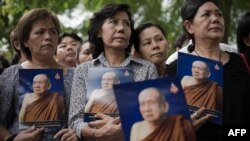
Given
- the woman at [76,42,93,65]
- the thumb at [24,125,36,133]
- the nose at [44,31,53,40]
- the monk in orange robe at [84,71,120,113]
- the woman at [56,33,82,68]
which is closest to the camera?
the monk in orange robe at [84,71,120,113]

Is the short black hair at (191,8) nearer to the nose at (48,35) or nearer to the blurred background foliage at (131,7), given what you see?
the nose at (48,35)

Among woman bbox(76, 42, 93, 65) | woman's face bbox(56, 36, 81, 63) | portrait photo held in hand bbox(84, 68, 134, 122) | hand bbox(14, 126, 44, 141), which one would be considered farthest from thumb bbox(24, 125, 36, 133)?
woman's face bbox(56, 36, 81, 63)

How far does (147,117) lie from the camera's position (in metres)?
2.39

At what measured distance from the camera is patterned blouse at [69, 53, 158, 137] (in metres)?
2.96

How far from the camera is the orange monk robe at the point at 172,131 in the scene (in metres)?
2.38

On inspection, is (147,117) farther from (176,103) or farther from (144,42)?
(144,42)

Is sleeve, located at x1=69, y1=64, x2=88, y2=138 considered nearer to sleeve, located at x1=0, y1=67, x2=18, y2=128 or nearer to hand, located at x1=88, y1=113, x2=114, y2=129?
hand, located at x1=88, y1=113, x2=114, y2=129

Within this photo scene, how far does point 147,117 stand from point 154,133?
9 cm

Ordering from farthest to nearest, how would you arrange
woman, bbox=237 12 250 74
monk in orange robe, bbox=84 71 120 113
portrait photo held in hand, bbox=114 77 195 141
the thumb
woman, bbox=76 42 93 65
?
woman, bbox=76 42 93 65 < woman, bbox=237 12 250 74 < the thumb < monk in orange robe, bbox=84 71 120 113 < portrait photo held in hand, bbox=114 77 195 141

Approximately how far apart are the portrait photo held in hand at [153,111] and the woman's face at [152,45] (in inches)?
40.1

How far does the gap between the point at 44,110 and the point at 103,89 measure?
417 millimetres

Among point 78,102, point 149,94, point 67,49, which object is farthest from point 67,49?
point 149,94

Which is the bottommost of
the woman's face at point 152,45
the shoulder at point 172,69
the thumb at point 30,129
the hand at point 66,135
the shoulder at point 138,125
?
the hand at point 66,135

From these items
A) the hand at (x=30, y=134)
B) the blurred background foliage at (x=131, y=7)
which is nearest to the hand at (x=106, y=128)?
the hand at (x=30, y=134)
